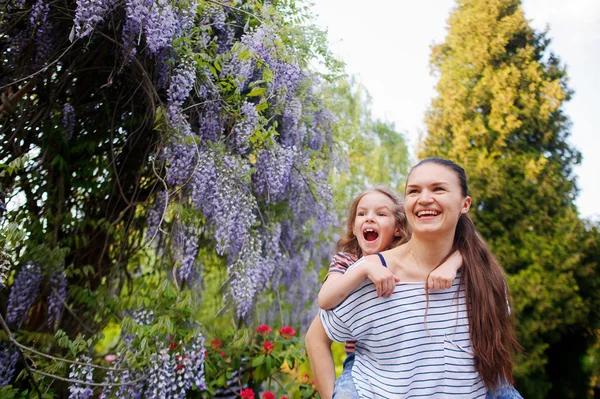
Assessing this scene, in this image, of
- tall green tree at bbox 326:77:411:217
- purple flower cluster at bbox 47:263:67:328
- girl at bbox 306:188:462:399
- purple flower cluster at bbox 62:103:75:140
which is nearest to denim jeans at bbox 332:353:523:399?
girl at bbox 306:188:462:399

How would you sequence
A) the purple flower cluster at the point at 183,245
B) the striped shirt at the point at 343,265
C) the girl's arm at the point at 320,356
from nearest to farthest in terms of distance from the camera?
the girl's arm at the point at 320,356, the striped shirt at the point at 343,265, the purple flower cluster at the point at 183,245

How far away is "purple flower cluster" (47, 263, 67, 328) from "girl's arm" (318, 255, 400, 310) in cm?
182

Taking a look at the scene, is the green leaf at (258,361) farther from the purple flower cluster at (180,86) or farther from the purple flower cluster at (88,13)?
the purple flower cluster at (88,13)

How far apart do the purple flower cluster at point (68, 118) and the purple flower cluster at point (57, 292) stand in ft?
2.41

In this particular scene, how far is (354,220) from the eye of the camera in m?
2.12

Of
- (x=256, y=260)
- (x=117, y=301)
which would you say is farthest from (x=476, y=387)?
(x=117, y=301)

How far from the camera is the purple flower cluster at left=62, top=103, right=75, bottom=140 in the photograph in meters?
2.84

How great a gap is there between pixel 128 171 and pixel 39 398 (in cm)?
133

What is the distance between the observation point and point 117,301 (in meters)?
2.70

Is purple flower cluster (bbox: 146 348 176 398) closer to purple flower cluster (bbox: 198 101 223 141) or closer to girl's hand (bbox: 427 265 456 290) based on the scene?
purple flower cluster (bbox: 198 101 223 141)

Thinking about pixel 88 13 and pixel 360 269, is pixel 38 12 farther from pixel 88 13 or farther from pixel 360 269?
pixel 360 269

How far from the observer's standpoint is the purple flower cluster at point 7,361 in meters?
2.71

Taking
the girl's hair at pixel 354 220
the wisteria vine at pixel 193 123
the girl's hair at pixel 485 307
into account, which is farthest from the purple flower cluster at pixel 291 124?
the girl's hair at pixel 485 307

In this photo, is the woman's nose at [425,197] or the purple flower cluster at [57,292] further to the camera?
the purple flower cluster at [57,292]
